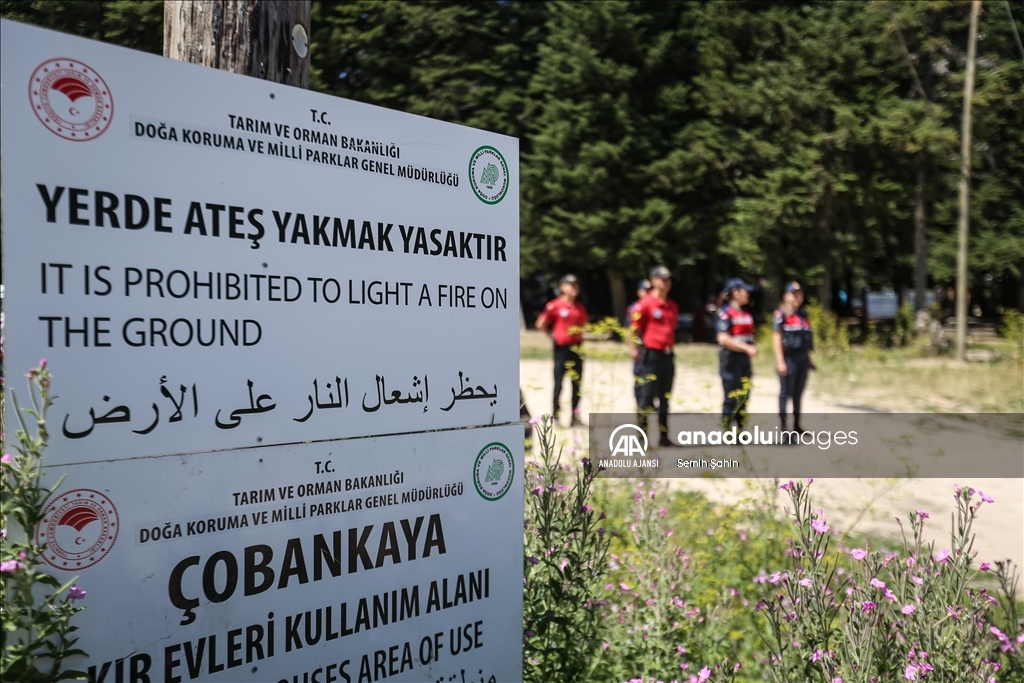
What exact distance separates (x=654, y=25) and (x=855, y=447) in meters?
20.8

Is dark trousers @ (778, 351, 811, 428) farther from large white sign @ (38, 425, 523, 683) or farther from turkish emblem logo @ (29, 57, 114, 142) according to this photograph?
turkish emblem logo @ (29, 57, 114, 142)

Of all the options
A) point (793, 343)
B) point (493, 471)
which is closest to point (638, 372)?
point (793, 343)

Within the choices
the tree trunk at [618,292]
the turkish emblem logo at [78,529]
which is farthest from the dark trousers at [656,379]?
the tree trunk at [618,292]

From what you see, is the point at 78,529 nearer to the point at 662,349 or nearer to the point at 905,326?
the point at 662,349

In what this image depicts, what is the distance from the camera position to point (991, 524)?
5957 mm

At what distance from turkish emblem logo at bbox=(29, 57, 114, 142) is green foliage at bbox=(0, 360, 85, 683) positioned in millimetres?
497

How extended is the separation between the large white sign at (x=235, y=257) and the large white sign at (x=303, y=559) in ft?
0.25

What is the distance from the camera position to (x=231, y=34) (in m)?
2.38

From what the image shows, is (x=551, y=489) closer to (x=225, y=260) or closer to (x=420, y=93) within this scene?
(x=225, y=260)

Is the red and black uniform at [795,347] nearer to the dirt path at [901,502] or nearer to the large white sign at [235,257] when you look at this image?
the dirt path at [901,502]

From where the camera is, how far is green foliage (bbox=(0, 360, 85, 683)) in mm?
1635

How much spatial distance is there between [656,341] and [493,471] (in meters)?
6.00

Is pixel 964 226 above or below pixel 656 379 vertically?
above

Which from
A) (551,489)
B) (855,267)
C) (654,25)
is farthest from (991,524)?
(654,25)
